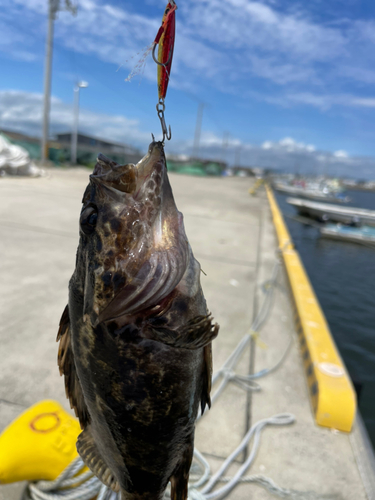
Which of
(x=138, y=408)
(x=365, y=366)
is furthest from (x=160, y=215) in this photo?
(x=365, y=366)

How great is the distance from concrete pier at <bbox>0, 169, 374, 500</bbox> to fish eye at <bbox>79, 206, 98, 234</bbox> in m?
1.87

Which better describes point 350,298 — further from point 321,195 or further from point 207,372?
point 321,195

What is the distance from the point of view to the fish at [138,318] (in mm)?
1216

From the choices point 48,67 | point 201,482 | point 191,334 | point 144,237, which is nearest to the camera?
point 191,334

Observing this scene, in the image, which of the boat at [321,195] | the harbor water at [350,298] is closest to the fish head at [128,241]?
the harbor water at [350,298]

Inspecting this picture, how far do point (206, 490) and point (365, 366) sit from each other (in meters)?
5.26

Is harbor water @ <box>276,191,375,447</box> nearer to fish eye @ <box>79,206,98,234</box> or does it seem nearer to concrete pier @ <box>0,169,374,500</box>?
concrete pier @ <box>0,169,374,500</box>

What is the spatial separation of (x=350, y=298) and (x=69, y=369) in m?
10.4

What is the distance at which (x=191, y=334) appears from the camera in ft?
Result: 3.72

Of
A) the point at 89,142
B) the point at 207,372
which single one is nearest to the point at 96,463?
the point at 207,372

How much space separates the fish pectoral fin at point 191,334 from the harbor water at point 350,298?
3503 millimetres

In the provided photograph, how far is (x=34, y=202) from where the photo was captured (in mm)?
10961

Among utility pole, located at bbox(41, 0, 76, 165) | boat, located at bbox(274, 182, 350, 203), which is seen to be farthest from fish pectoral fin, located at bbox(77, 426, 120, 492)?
boat, located at bbox(274, 182, 350, 203)

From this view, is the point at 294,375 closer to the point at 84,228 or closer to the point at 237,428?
the point at 237,428
